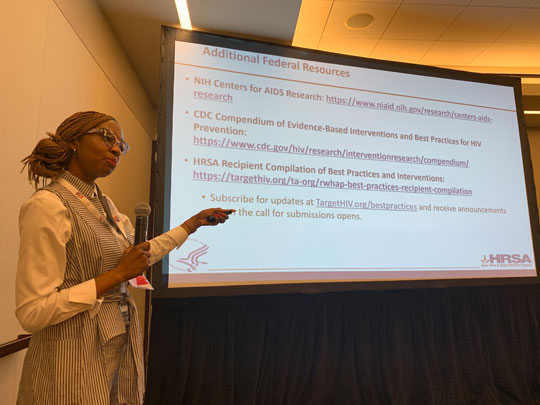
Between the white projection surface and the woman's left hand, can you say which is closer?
the woman's left hand

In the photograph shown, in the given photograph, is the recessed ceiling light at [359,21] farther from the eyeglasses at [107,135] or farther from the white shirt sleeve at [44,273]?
the white shirt sleeve at [44,273]

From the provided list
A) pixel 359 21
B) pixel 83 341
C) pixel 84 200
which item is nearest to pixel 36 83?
pixel 84 200

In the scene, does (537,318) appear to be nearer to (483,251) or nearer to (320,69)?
(483,251)

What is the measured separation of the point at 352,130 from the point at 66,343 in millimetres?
1979

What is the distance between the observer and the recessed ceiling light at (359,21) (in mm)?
2803

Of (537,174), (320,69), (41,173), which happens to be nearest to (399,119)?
(320,69)

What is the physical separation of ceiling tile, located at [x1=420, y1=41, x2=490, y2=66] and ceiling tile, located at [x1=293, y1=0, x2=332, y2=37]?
1125mm

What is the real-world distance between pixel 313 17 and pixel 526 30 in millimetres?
1876

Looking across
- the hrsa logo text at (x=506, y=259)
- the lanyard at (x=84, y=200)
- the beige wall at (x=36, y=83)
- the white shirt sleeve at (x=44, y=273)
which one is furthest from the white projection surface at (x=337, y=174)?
the white shirt sleeve at (x=44, y=273)

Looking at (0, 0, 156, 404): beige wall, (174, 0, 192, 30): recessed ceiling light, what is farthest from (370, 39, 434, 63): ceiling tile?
(0, 0, 156, 404): beige wall

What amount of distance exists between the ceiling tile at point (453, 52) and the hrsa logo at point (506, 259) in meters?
1.95

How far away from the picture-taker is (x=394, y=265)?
2.22 metres

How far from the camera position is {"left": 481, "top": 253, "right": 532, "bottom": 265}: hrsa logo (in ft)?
7.96

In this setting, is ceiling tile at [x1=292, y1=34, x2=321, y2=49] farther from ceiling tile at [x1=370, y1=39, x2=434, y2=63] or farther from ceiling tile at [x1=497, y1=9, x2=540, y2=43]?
ceiling tile at [x1=497, y1=9, x2=540, y2=43]
